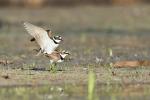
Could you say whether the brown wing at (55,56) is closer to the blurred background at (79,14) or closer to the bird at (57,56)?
the bird at (57,56)

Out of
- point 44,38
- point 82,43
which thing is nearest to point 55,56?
point 44,38

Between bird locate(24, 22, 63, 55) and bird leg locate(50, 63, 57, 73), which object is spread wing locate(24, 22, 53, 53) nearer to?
bird locate(24, 22, 63, 55)

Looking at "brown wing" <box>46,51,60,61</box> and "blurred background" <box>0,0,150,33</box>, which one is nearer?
"brown wing" <box>46,51,60,61</box>

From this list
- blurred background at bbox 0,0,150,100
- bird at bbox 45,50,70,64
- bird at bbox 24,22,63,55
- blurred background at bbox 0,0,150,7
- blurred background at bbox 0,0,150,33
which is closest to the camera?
blurred background at bbox 0,0,150,100

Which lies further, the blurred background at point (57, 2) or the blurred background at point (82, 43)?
the blurred background at point (57, 2)

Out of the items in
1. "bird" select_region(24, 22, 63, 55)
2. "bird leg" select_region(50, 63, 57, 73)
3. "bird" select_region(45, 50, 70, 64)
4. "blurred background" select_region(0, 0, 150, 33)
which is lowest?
"bird leg" select_region(50, 63, 57, 73)

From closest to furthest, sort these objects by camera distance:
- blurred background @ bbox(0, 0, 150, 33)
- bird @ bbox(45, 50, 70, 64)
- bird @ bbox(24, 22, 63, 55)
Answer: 1. bird @ bbox(45, 50, 70, 64)
2. bird @ bbox(24, 22, 63, 55)
3. blurred background @ bbox(0, 0, 150, 33)

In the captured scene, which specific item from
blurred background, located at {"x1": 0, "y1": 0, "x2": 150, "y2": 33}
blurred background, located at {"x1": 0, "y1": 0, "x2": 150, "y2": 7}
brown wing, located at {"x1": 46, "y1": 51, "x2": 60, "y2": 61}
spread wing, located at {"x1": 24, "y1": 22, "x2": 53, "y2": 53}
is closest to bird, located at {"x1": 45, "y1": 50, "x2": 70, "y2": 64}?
brown wing, located at {"x1": 46, "y1": 51, "x2": 60, "y2": 61}

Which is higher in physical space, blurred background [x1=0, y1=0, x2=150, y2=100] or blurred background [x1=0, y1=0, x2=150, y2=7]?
blurred background [x1=0, y1=0, x2=150, y2=7]

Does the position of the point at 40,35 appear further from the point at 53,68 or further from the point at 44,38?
the point at 53,68

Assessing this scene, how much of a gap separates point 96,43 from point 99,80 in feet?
16.9

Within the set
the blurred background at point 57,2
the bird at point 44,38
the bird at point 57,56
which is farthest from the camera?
the blurred background at point 57,2

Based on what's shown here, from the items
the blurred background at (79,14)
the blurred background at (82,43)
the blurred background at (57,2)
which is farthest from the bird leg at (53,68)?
the blurred background at (57,2)

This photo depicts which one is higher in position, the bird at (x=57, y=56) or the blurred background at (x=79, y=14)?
the blurred background at (x=79, y=14)
